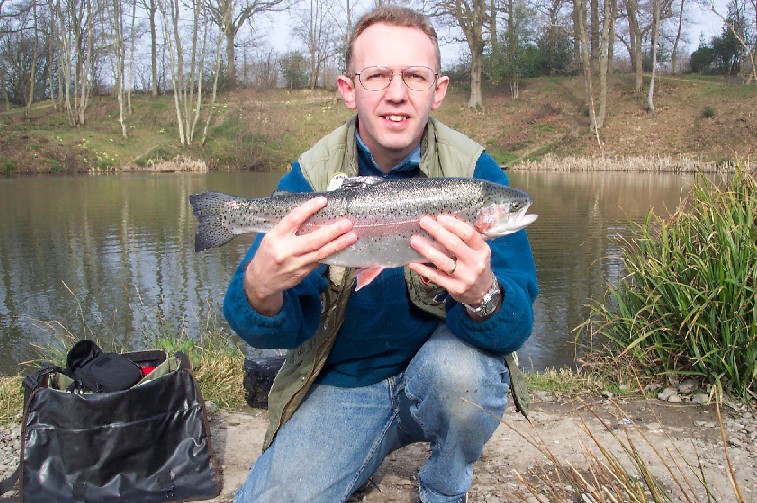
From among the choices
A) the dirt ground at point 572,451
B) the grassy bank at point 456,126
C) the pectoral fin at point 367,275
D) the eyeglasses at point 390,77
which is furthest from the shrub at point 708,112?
the pectoral fin at point 367,275

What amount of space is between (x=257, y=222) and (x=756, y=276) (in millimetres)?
3725

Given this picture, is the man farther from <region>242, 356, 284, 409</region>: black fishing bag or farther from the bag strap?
the bag strap

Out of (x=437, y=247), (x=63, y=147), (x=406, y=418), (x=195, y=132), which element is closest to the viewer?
(x=437, y=247)

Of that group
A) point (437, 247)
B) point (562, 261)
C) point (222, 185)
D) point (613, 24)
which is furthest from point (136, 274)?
point (613, 24)

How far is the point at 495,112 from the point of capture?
4266 cm

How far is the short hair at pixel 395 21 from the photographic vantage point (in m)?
3.21

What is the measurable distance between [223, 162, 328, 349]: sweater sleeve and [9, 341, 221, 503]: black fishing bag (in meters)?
0.98

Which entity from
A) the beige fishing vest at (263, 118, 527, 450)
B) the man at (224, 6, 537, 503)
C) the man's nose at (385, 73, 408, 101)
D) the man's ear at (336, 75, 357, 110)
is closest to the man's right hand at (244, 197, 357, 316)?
A: the man at (224, 6, 537, 503)

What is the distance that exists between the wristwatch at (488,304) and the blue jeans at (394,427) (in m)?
0.27

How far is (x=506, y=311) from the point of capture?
8.91ft

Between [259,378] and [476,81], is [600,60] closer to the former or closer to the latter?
[476,81]

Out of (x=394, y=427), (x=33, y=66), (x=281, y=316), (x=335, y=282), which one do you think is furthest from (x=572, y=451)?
(x=33, y=66)

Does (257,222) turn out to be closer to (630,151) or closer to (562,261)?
(562,261)

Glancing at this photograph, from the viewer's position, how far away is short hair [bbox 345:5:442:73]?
3209mm
